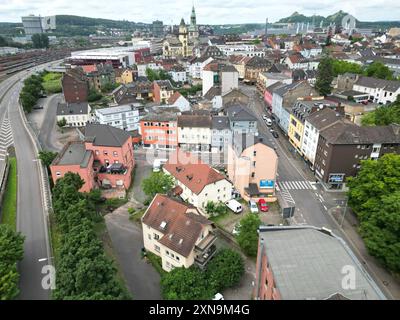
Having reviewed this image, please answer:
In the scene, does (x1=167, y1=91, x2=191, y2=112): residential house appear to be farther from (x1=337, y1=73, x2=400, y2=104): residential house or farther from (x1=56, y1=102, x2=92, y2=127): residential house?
(x1=337, y1=73, x2=400, y2=104): residential house

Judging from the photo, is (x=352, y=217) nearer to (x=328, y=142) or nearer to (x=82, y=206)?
(x=328, y=142)

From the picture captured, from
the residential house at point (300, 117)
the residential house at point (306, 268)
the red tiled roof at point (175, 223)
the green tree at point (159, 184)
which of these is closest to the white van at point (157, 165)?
the green tree at point (159, 184)

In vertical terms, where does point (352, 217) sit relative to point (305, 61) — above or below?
below

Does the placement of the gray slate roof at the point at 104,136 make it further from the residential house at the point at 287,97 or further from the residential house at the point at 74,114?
the residential house at the point at 287,97

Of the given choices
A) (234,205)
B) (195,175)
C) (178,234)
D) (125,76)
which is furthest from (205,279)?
(125,76)
